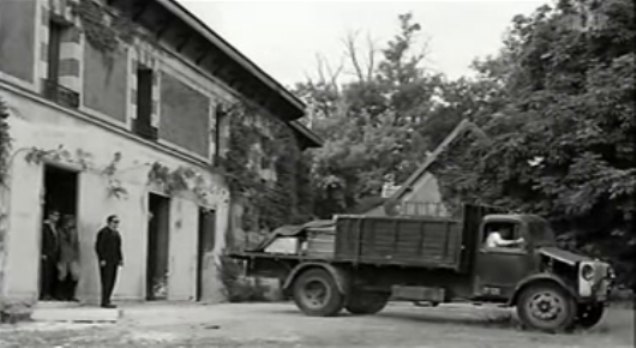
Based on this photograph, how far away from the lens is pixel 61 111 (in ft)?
58.8

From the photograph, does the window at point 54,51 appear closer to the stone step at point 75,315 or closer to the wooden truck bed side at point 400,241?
the stone step at point 75,315

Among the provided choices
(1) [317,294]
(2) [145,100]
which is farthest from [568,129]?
(2) [145,100]

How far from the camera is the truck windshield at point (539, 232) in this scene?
1650 cm

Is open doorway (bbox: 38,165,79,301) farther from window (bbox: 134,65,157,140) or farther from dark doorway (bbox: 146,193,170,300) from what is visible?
dark doorway (bbox: 146,193,170,300)

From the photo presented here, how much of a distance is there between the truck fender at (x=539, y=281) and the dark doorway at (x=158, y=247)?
10.4 metres

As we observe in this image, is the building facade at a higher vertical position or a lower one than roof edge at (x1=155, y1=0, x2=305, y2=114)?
lower

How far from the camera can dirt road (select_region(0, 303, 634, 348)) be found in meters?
12.4

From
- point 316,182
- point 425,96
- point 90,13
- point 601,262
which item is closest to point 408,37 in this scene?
point 425,96

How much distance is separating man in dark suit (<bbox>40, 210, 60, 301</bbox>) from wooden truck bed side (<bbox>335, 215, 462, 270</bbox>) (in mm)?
5111

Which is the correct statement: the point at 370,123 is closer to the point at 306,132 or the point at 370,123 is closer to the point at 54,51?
the point at 306,132

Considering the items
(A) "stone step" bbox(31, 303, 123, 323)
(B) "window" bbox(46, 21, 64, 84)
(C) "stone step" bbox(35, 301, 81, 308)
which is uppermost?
(B) "window" bbox(46, 21, 64, 84)

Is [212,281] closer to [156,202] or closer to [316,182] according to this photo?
[156,202]

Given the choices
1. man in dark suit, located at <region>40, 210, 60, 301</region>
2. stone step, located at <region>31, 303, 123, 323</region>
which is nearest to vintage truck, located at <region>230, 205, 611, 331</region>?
man in dark suit, located at <region>40, 210, 60, 301</region>

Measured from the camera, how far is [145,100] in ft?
75.1
